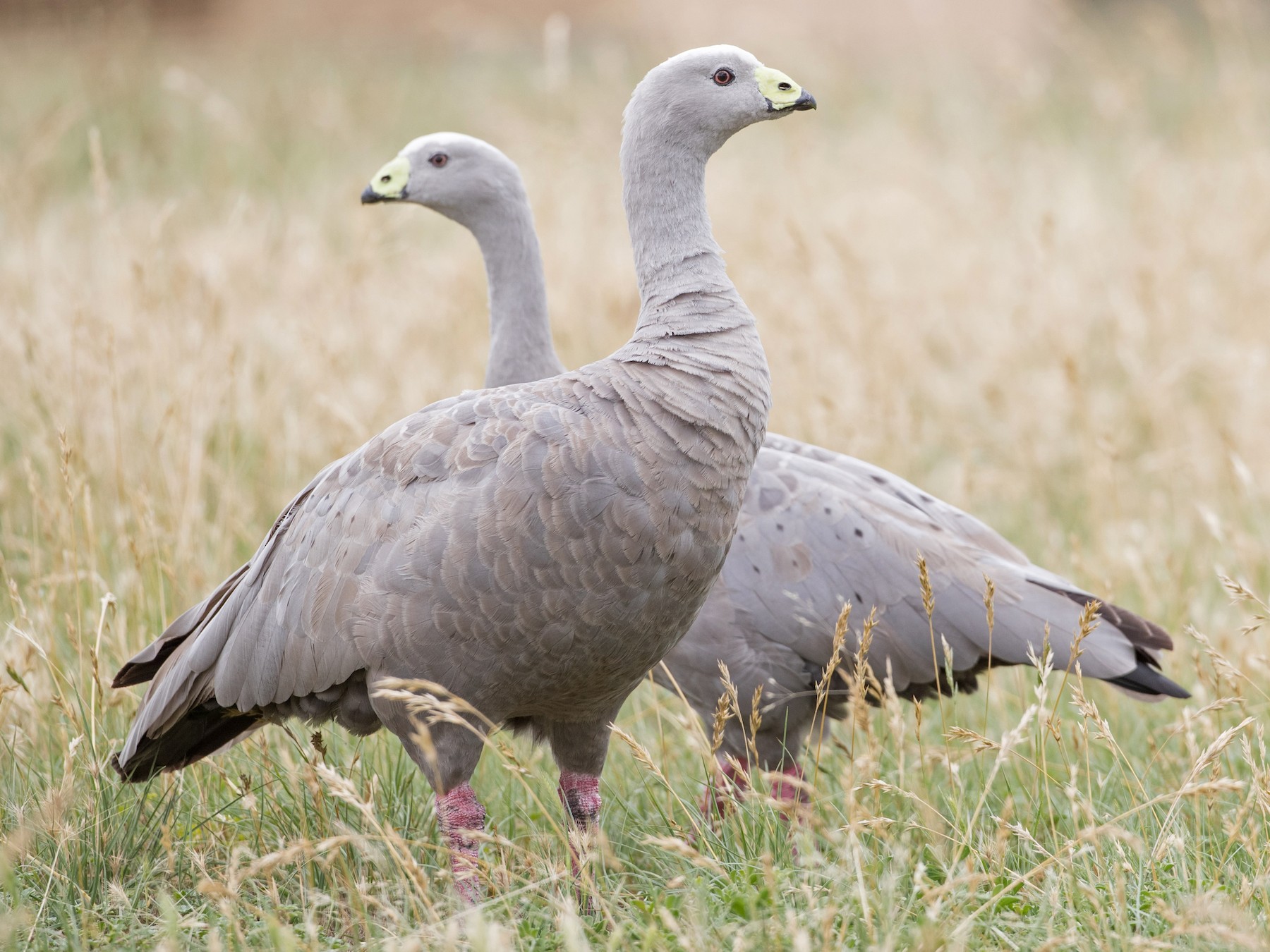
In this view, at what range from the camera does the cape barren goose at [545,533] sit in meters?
2.92

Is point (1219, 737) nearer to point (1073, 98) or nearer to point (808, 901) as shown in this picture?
point (808, 901)

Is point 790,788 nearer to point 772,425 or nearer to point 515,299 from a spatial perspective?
point 515,299

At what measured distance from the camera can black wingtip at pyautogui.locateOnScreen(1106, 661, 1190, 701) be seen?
373cm

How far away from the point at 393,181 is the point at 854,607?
7.03 feet

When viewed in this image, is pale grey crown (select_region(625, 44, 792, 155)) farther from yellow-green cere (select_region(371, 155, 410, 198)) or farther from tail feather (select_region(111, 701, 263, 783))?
tail feather (select_region(111, 701, 263, 783))

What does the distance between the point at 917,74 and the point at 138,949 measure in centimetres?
1213

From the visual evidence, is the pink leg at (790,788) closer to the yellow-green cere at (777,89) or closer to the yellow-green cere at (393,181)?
the yellow-green cere at (777,89)

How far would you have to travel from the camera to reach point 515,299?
439 centimetres

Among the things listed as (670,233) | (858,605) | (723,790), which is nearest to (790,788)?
(858,605)

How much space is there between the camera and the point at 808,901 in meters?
2.68

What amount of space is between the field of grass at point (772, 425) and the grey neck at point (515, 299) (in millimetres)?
897

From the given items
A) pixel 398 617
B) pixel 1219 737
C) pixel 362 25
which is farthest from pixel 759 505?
pixel 362 25

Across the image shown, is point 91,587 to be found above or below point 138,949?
above

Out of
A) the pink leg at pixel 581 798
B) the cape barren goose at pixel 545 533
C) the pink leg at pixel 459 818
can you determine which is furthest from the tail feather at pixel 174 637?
the pink leg at pixel 581 798
